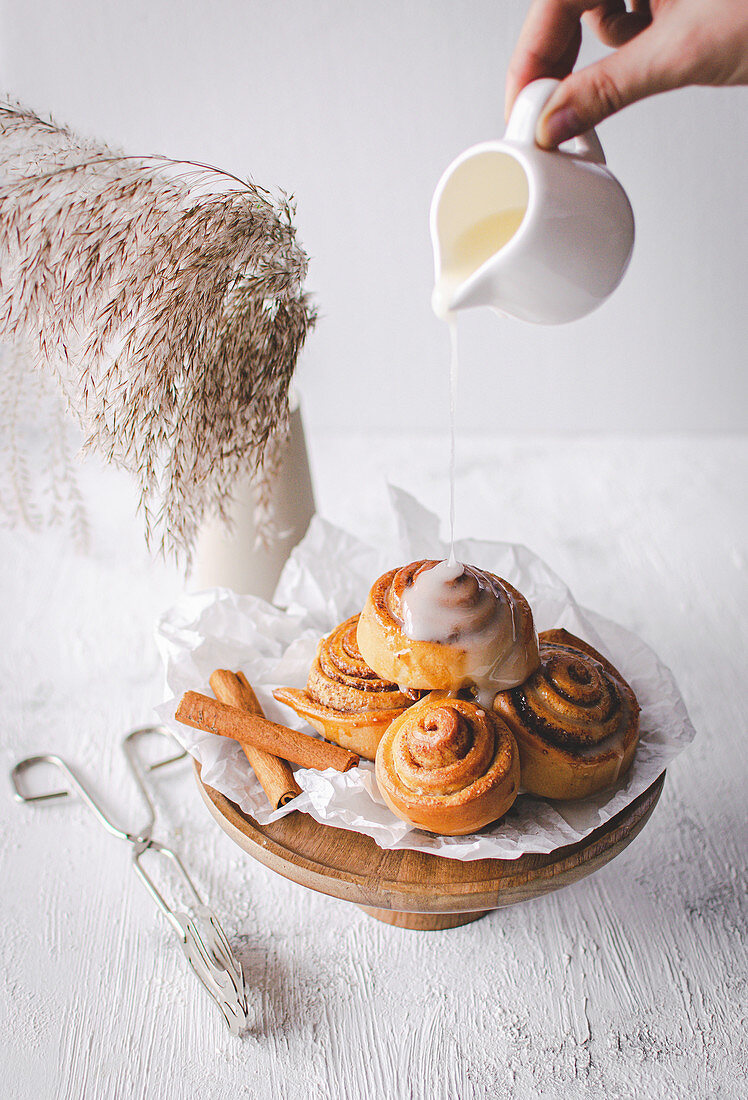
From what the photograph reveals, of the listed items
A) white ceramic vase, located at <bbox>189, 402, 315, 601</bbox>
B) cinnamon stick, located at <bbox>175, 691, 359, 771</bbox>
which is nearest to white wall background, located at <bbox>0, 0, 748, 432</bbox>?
white ceramic vase, located at <bbox>189, 402, 315, 601</bbox>

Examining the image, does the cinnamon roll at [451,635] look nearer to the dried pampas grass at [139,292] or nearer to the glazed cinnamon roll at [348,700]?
the glazed cinnamon roll at [348,700]

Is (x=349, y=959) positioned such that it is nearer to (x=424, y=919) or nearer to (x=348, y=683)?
(x=424, y=919)

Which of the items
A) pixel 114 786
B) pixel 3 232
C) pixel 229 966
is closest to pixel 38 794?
pixel 114 786

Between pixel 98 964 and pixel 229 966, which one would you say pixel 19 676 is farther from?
pixel 229 966

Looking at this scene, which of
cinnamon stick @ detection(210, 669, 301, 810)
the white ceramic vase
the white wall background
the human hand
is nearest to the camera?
the human hand

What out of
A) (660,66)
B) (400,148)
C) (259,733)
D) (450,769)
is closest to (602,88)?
(660,66)

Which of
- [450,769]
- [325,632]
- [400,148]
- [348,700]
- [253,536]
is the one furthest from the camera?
[400,148]

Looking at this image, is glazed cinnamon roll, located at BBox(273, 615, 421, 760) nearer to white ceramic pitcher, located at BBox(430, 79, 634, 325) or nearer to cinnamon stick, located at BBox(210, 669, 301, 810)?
cinnamon stick, located at BBox(210, 669, 301, 810)
